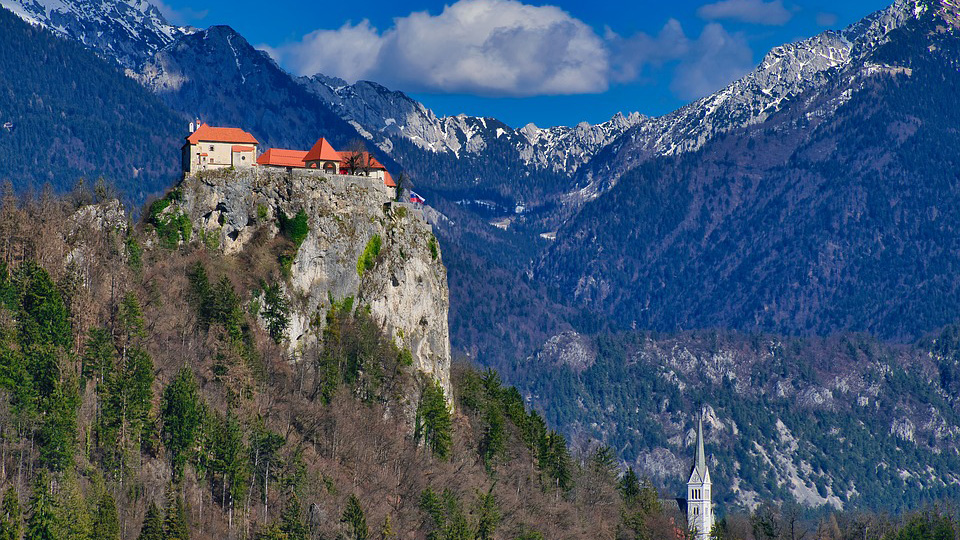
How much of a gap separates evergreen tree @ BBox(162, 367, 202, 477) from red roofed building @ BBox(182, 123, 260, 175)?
27.3m

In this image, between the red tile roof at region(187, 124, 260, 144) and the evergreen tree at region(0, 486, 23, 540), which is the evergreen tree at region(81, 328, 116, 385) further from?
the red tile roof at region(187, 124, 260, 144)

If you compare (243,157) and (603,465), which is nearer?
(243,157)

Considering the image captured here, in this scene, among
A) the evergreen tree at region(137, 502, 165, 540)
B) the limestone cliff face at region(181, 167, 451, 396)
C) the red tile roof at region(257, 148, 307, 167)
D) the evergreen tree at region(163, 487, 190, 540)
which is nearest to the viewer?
the evergreen tree at region(137, 502, 165, 540)

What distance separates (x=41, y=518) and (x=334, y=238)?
48945 mm

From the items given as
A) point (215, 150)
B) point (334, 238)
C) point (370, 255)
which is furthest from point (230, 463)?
point (215, 150)

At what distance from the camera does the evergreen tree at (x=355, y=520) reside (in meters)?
134

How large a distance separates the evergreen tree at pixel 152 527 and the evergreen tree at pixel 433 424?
1597 inches

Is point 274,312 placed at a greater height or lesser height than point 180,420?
greater

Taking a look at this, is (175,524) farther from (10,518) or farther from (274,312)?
(274,312)

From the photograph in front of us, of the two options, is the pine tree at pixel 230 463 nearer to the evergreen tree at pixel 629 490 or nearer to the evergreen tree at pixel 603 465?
the evergreen tree at pixel 603 465

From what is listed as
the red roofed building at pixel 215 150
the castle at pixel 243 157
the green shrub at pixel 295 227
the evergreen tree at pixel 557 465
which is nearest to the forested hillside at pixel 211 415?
the evergreen tree at pixel 557 465

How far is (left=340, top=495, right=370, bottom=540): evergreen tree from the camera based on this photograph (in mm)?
133500

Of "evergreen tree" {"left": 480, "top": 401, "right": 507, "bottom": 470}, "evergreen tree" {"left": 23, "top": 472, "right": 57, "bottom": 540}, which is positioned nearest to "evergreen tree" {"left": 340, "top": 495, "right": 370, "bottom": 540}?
"evergreen tree" {"left": 480, "top": 401, "right": 507, "bottom": 470}

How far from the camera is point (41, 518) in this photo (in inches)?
4291
